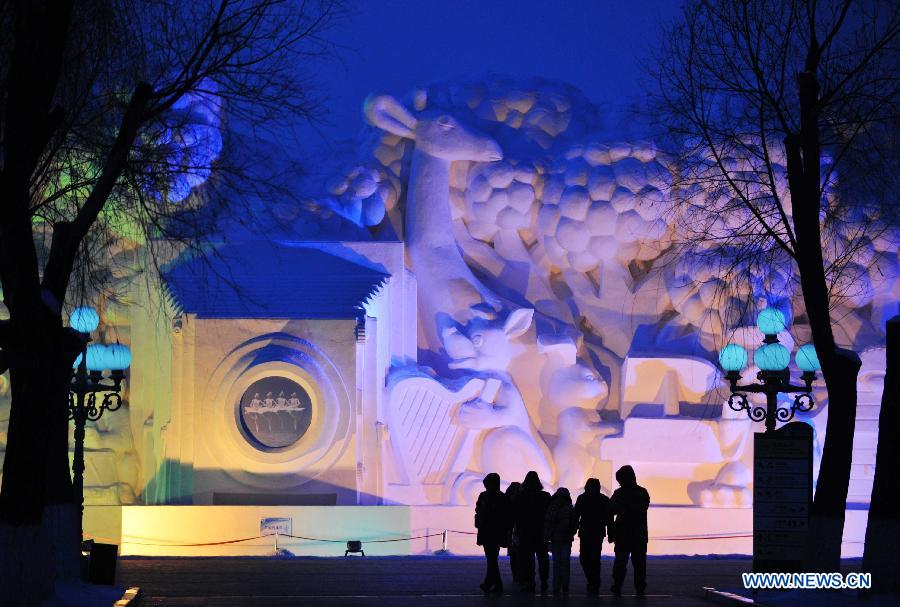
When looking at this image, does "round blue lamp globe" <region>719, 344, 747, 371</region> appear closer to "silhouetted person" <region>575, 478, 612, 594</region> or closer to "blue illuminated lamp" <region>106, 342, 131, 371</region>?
"silhouetted person" <region>575, 478, 612, 594</region>

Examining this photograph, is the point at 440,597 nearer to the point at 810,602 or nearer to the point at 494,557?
the point at 494,557

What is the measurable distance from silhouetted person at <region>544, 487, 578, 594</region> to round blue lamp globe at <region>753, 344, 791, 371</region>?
285 cm

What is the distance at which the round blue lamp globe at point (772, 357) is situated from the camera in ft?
50.7

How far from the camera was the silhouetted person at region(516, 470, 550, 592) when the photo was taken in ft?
47.3

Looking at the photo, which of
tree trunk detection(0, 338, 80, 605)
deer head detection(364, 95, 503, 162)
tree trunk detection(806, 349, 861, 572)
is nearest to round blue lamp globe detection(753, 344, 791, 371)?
tree trunk detection(806, 349, 861, 572)

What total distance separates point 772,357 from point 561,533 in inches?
128

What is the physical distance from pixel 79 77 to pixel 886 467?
786 centimetres

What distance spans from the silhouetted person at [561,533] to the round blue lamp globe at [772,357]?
2853mm

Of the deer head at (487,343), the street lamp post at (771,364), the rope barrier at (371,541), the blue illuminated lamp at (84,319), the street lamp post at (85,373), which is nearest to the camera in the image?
the street lamp post at (771,364)

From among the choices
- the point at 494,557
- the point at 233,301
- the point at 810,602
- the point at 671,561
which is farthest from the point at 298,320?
the point at 810,602

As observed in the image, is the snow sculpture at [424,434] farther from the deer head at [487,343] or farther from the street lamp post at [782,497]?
the street lamp post at [782,497]

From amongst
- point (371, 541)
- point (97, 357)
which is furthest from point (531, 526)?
point (371, 541)

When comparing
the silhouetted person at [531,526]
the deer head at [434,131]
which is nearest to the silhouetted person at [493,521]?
the silhouetted person at [531,526]

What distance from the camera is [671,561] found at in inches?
744
